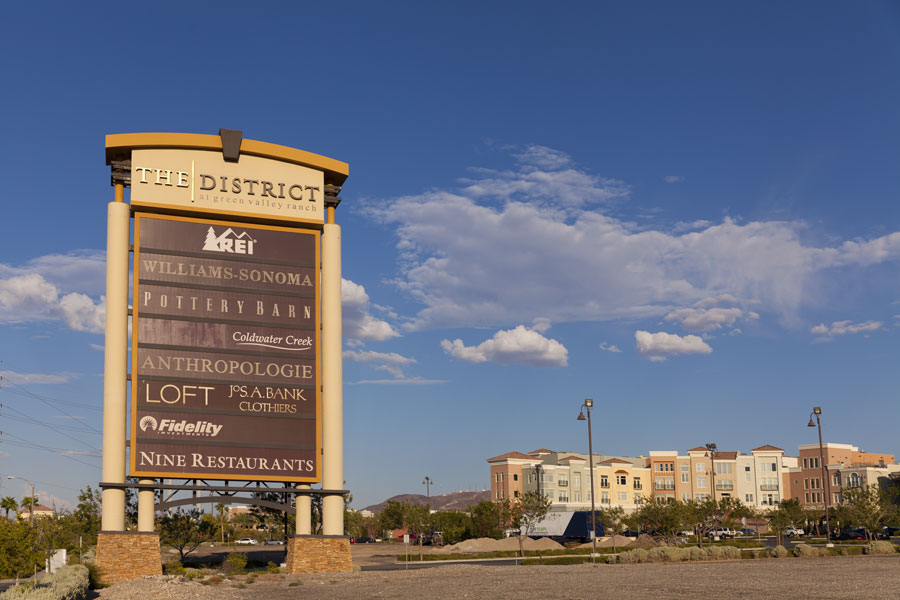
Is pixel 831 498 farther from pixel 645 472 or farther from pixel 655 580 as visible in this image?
pixel 655 580

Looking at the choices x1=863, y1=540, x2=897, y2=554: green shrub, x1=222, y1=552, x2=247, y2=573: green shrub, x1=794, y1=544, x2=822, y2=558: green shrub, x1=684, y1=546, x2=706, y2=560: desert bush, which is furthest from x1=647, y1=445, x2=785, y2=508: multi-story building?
x1=222, y1=552, x2=247, y2=573: green shrub

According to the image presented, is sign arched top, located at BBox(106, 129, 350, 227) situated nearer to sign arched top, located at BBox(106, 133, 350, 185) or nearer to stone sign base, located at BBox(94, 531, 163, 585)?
sign arched top, located at BBox(106, 133, 350, 185)

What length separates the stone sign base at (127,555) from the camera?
4309 centimetres

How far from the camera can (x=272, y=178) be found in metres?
50.4

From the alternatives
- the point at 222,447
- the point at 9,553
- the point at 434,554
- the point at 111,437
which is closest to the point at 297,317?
the point at 222,447

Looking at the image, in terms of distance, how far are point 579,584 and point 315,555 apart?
51.8 ft

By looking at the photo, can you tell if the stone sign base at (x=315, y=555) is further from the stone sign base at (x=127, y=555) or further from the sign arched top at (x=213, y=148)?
the sign arched top at (x=213, y=148)

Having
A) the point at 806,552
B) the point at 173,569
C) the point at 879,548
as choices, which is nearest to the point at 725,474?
the point at 879,548

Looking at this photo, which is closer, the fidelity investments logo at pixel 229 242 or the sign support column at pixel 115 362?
the sign support column at pixel 115 362

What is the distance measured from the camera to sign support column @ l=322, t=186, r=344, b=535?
158 ft

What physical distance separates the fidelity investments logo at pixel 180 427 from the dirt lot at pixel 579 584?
7.32 meters

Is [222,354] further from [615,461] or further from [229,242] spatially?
[615,461]

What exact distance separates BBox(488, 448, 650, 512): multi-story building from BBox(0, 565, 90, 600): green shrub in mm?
114048

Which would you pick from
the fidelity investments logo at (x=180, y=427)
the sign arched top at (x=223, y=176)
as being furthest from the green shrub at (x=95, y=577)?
the sign arched top at (x=223, y=176)
